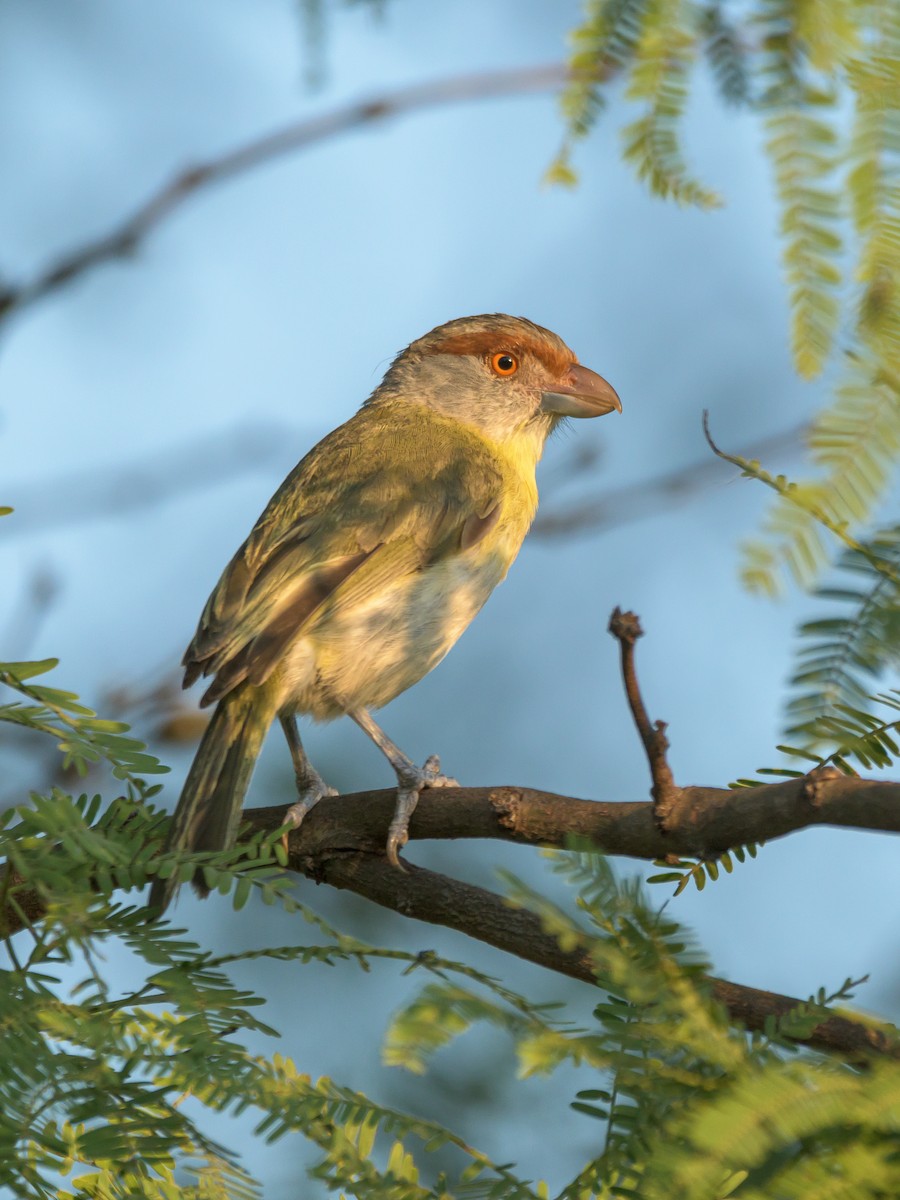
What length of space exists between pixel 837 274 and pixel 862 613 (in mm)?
732

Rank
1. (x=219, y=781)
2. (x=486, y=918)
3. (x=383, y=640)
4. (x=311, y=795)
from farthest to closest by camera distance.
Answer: (x=383, y=640) < (x=311, y=795) < (x=219, y=781) < (x=486, y=918)

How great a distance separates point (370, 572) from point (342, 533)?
172 mm

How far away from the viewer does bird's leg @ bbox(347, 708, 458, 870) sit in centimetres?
310

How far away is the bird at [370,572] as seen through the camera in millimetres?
3693

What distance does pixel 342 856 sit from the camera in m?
3.32

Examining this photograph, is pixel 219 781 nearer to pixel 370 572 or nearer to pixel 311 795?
pixel 311 795

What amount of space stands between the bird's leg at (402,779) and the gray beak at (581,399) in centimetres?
192

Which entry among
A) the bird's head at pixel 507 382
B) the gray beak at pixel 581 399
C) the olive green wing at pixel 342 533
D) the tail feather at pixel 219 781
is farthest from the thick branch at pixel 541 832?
the gray beak at pixel 581 399

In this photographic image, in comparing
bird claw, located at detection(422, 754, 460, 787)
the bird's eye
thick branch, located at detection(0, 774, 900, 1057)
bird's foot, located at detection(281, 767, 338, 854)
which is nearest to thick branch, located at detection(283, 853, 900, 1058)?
thick branch, located at detection(0, 774, 900, 1057)

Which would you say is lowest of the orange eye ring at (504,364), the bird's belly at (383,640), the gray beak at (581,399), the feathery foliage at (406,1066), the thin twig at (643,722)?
the feathery foliage at (406,1066)

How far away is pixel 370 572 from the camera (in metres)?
4.31

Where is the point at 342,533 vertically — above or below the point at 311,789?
above

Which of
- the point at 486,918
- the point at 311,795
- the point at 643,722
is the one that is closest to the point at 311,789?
the point at 311,795

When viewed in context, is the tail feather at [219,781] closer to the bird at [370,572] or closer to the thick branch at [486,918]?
the bird at [370,572]
